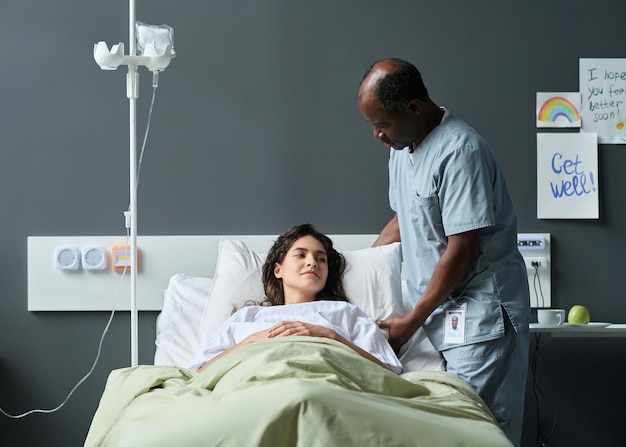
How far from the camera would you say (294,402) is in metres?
1.64

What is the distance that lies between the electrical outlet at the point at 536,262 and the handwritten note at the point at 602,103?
494 millimetres

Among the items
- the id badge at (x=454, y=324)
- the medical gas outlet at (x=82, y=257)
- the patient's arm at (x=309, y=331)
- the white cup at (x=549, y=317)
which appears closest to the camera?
the patient's arm at (x=309, y=331)

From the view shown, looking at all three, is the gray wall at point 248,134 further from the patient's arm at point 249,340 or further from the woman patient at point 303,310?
the patient's arm at point 249,340

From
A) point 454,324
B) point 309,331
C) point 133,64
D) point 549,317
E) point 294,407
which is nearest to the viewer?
point 294,407

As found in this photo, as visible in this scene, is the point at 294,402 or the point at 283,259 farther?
the point at 283,259

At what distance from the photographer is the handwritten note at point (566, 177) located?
324 cm

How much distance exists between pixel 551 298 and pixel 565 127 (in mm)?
636

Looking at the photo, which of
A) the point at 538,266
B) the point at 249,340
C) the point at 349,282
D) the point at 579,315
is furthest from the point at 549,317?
the point at 249,340

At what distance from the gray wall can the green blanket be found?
1148mm

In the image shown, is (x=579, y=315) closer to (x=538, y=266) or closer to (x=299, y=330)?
(x=538, y=266)

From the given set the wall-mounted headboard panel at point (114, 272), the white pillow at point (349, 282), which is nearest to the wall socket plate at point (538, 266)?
the white pillow at point (349, 282)

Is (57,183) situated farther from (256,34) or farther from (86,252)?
(256,34)

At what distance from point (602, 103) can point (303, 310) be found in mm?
1463

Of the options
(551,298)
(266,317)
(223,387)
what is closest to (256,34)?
(266,317)
